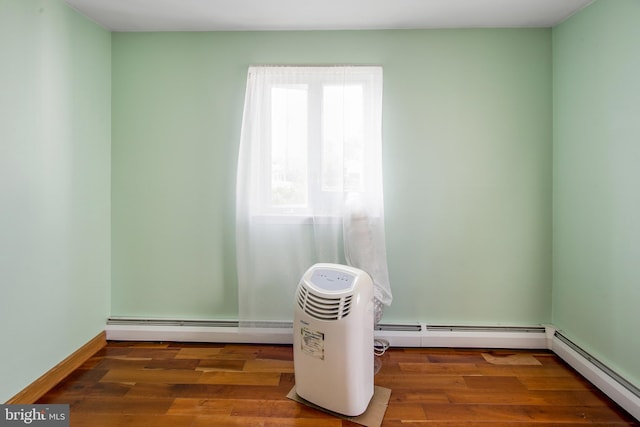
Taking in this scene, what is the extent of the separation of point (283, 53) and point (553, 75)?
1.95 m

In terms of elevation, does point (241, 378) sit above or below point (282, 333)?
below

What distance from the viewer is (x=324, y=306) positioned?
5.09 feet

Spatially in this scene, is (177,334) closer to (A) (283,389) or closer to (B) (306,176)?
(A) (283,389)

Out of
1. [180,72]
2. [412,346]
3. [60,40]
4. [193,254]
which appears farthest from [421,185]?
[60,40]

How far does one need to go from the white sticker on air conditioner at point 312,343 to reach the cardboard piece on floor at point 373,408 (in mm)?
312

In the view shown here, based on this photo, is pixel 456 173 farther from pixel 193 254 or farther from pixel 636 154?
pixel 193 254

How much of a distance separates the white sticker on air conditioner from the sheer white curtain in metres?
0.67

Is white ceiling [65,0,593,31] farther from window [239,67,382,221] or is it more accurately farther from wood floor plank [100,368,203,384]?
wood floor plank [100,368,203,384]

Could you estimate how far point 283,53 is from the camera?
225 cm

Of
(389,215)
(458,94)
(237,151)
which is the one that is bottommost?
(389,215)

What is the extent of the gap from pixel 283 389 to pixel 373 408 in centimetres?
53

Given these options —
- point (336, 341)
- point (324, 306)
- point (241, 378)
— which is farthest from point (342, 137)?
point (241, 378)

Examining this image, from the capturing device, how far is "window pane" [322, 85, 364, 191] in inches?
85.2

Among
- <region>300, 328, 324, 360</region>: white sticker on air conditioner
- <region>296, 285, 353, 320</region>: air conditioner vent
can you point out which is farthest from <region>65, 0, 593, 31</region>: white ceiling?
<region>300, 328, 324, 360</region>: white sticker on air conditioner
